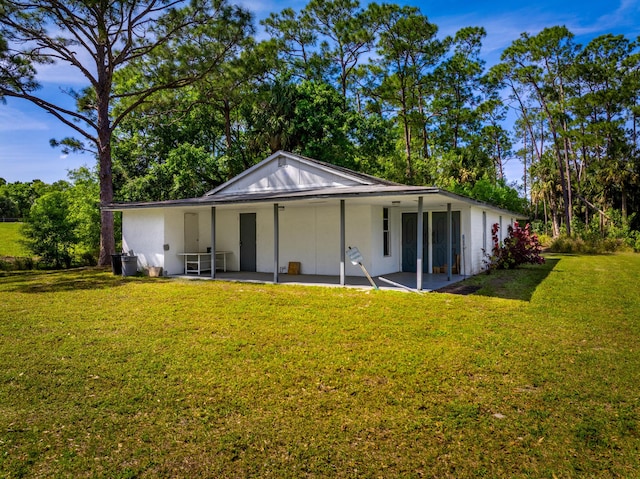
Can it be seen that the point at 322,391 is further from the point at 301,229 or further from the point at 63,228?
the point at 63,228

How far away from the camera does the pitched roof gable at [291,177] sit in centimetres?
1358

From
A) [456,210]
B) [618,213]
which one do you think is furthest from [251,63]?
[618,213]

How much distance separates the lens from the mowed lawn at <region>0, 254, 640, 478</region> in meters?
3.02

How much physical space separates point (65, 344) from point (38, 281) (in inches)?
343

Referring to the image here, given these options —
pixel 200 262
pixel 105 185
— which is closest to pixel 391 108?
pixel 105 185

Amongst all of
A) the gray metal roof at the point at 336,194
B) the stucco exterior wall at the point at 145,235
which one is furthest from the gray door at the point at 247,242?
the stucco exterior wall at the point at 145,235

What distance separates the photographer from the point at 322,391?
4195mm

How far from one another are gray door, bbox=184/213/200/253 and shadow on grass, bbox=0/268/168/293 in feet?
7.63

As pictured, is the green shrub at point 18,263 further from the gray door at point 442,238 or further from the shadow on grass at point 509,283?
the shadow on grass at point 509,283

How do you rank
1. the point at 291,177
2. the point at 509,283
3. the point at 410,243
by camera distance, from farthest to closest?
1. the point at 291,177
2. the point at 410,243
3. the point at 509,283

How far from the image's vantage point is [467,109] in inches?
1268

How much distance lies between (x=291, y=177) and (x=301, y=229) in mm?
2138

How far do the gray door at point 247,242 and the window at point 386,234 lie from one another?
4.56m

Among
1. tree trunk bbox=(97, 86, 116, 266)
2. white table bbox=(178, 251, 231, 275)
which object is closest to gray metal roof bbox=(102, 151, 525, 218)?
white table bbox=(178, 251, 231, 275)
